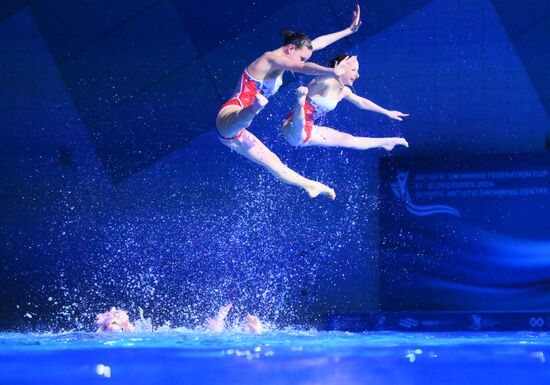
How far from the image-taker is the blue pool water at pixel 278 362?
5203 millimetres

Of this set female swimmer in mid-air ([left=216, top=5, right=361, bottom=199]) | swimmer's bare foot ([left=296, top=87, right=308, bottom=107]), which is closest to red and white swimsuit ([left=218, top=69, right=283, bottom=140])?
female swimmer in mid-air ([left=216, top=5, right=361, bottom=199])

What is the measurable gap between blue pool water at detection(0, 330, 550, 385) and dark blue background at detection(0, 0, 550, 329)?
3155 millimetres

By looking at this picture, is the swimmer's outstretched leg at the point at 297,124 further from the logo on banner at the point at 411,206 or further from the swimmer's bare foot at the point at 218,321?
the logo on banner at the point at 411,206

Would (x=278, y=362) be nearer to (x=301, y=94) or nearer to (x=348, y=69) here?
(x=301, y=94)

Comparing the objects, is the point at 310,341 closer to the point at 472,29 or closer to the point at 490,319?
the point at 490,319

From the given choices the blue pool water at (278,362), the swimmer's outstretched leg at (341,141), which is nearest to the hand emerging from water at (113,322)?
the blue pool water at (278,362)

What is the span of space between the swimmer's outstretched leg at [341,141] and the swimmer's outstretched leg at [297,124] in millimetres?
209

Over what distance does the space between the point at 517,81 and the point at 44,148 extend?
5205mm

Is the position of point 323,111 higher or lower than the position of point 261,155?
higher

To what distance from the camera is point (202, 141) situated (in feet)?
31.1

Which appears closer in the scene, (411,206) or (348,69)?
(348,69)

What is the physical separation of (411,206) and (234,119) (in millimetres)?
3361

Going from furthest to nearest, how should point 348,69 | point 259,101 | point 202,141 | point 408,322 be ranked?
point 202,141
point 408,322
point 348,69
point 259,101

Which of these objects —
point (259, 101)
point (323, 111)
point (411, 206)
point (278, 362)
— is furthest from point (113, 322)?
point (259, 101)
